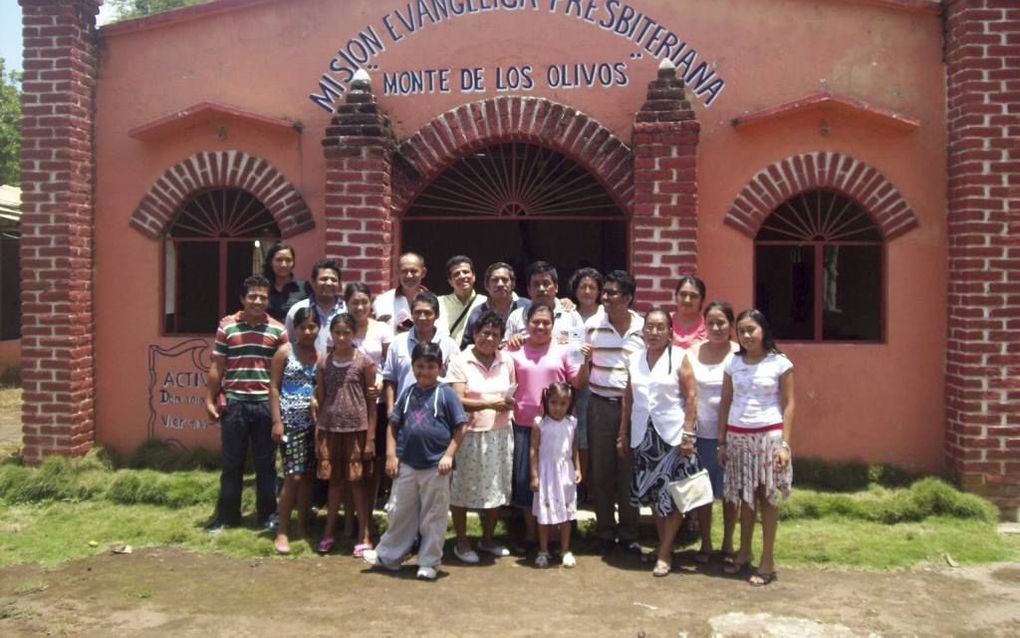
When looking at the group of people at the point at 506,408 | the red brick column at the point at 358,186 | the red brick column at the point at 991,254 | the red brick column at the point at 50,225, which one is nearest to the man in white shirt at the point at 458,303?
the group of people at the point at 506,408

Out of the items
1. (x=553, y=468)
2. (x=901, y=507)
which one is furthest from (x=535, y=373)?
(x=901, y=507)

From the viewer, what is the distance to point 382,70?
6980mm

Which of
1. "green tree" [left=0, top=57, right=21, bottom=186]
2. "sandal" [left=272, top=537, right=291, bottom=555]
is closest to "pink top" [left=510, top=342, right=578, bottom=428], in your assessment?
"sandal" [left=272, top=537, right=291, bottom=555]

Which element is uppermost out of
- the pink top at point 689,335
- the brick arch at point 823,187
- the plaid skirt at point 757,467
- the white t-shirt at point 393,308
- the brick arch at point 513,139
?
the brick arch at point 513,139

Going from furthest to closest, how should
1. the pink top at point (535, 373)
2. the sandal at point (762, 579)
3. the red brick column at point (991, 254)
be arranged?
the red brick column at point (991, 254) → the pink top at point (535, 373) → the sandal at point (762, 579)

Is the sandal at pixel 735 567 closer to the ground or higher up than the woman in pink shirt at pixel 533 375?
closer to the ground

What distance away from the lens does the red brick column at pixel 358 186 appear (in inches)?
258

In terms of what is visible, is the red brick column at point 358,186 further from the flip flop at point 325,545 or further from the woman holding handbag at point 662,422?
the woman holding handbag at point 662,422

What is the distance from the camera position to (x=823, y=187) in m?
6.57

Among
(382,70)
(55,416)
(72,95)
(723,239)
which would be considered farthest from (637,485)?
(72,95)

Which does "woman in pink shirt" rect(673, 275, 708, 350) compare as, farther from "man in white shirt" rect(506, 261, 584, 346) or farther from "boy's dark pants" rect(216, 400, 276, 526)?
"boy's dark pants" rect(216, 400, 276, 526)

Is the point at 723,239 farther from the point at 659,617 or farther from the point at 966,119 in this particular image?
the point at 659,617

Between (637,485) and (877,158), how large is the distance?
10.4 ft

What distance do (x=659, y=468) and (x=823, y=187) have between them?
269 centimetres
